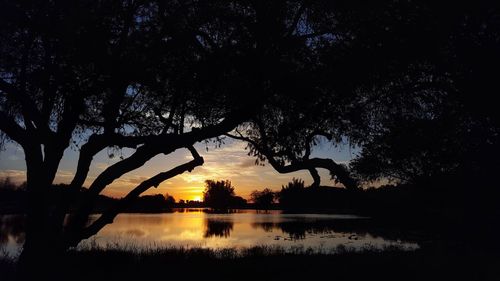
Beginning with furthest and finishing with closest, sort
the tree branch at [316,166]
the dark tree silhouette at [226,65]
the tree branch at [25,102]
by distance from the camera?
the tree branch at [25,102]
the dark tree silhouette at [226,65]
the tree branch at [316,166]

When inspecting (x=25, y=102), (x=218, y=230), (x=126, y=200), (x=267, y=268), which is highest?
(x=25, y=102)

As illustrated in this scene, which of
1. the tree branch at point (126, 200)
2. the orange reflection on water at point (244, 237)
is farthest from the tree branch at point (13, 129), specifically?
the orange reflection on water at point (244, 237)

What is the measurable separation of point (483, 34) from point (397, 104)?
3351 mm

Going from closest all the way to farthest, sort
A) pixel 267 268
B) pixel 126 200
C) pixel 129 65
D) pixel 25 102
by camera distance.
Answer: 1. pixel 129 65
2. pixel 25 102
3. pixel 126 200
4. pixel 267 268

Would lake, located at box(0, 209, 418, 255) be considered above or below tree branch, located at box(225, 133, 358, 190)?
below

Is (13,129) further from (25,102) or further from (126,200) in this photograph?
(126,200)

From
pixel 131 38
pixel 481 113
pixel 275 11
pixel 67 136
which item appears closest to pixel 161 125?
pixel 67 136

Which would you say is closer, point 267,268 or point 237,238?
point 267,268

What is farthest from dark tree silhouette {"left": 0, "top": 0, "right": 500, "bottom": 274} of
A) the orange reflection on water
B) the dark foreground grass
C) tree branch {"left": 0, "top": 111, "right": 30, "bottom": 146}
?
the orange reflection on water

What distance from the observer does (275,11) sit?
12508mm

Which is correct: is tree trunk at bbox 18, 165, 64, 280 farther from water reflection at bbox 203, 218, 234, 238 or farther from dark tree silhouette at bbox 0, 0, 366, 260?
water reflection at bbox 203, 218, 234, 238

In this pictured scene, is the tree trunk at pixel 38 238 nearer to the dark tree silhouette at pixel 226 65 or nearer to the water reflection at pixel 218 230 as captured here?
the dark tree silhouette at pixel 226 65

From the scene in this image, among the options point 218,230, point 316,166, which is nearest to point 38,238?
point 316,166

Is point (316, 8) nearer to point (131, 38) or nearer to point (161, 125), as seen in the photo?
point (131, 38)
